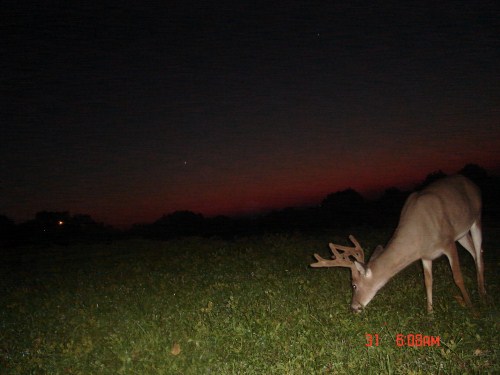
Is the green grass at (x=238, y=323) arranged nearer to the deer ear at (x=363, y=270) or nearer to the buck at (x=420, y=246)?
the buck at (x=420, y=246)

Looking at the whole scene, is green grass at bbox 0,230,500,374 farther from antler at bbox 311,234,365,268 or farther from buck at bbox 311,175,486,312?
antler at bbox 311,234,365,268

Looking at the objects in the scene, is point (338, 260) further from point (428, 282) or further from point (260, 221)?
point (260, 221)

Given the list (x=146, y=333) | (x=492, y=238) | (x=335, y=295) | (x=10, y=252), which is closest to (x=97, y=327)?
(x=146, y=333)

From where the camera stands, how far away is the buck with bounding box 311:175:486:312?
7.26m

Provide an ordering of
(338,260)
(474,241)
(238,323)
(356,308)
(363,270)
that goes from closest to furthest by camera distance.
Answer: (238,323) < (356,308) < (363,270) < (338,260) < (474,241)

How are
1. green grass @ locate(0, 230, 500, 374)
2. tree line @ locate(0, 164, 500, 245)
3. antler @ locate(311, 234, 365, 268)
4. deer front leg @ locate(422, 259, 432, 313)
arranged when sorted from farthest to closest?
tree line @ locate(0, 164, 500, 245) → antler @ locate(311, 234, 365, 268) → deer front leg @ locate(422, 259, 432, 313) → green grass @ locate(0, 230, 500, 374)

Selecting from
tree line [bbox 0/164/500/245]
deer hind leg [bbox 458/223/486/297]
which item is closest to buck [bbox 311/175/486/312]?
deer hind leg [bbox 458/223/486/297]

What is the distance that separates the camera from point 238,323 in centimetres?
676

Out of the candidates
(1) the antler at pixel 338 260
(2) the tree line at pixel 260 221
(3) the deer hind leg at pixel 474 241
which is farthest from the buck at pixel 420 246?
(2) the tree line at pixel 260 221

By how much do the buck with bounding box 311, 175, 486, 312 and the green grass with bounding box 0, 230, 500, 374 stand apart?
419 mm

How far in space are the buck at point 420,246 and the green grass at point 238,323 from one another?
0.42 metres

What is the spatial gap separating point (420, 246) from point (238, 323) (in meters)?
3.45

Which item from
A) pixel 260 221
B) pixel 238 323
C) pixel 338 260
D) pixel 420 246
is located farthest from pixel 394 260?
pixel 260 221

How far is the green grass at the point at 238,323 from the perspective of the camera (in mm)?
5355
